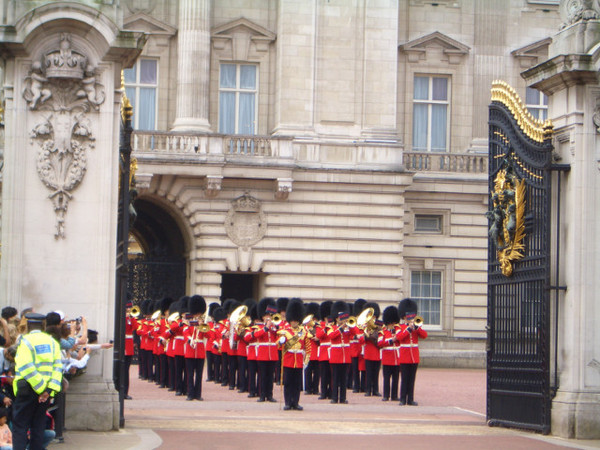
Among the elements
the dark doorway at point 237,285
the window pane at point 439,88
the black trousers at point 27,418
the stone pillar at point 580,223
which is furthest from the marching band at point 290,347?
the window pane at point 439,88

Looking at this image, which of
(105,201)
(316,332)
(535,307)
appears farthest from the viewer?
(316,332)

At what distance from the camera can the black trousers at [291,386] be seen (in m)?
17.7

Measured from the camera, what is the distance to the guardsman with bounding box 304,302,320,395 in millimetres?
20280

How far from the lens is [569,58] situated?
13992mm

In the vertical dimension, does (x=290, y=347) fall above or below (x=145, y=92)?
below

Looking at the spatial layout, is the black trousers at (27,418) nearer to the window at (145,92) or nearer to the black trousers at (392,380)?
the black trousers at (392,380)

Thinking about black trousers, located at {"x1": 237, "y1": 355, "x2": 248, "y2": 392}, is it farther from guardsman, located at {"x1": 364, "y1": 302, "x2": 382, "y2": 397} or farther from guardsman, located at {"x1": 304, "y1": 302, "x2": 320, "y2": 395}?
guardsman, located at {"x1": 364, "y1": 302, "x2": 382, "y2": 397}

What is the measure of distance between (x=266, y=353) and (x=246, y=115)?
1464 cm

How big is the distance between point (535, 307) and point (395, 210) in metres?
17.9

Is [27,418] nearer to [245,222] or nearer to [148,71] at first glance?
[245,222]

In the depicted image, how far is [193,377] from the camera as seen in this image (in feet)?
64.4

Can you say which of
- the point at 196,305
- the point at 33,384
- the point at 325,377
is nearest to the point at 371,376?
the point at 325,377

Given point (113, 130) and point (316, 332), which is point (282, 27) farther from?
point (113, 130)

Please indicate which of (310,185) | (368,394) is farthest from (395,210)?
(368,394)
